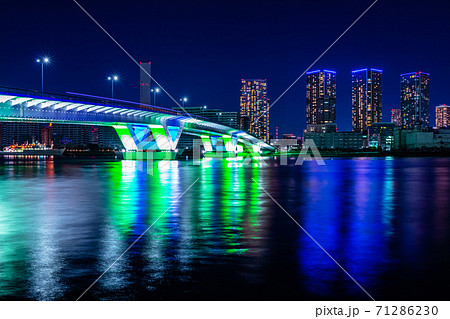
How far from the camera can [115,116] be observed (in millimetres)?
73000

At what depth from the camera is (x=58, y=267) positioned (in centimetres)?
745

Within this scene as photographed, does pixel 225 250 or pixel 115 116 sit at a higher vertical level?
pixel 115 116

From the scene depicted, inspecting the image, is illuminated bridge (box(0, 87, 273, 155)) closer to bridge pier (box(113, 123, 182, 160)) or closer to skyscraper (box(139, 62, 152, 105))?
bridge pier (box(113, 123, 182, 160))

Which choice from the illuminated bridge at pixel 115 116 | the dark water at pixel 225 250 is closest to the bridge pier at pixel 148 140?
the illuminated bridge at pixel 115 116

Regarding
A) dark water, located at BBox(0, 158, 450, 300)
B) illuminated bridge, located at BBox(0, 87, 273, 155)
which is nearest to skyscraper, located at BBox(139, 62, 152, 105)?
illuminated bridge, located at BBox(0, 87, 273, 155)

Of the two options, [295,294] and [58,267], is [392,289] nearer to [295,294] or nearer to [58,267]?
[295,294]

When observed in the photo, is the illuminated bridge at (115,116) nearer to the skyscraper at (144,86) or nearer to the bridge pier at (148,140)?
the bridge pier at (148,140)

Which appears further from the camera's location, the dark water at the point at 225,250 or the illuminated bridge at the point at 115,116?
the illuminated bridge at the point at 115,116

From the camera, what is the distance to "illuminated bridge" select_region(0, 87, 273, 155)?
53.2m

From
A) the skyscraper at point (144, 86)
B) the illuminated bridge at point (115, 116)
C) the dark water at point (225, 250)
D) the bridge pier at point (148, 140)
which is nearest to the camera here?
the dark water at point (225, 250)

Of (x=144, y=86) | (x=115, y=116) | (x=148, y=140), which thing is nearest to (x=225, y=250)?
(x=115, y=116)

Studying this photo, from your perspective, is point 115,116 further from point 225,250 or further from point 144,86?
point 144,86

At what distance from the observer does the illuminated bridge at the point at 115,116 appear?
5322 centimetres

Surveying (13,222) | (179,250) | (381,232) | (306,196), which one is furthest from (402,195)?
(13,222)
